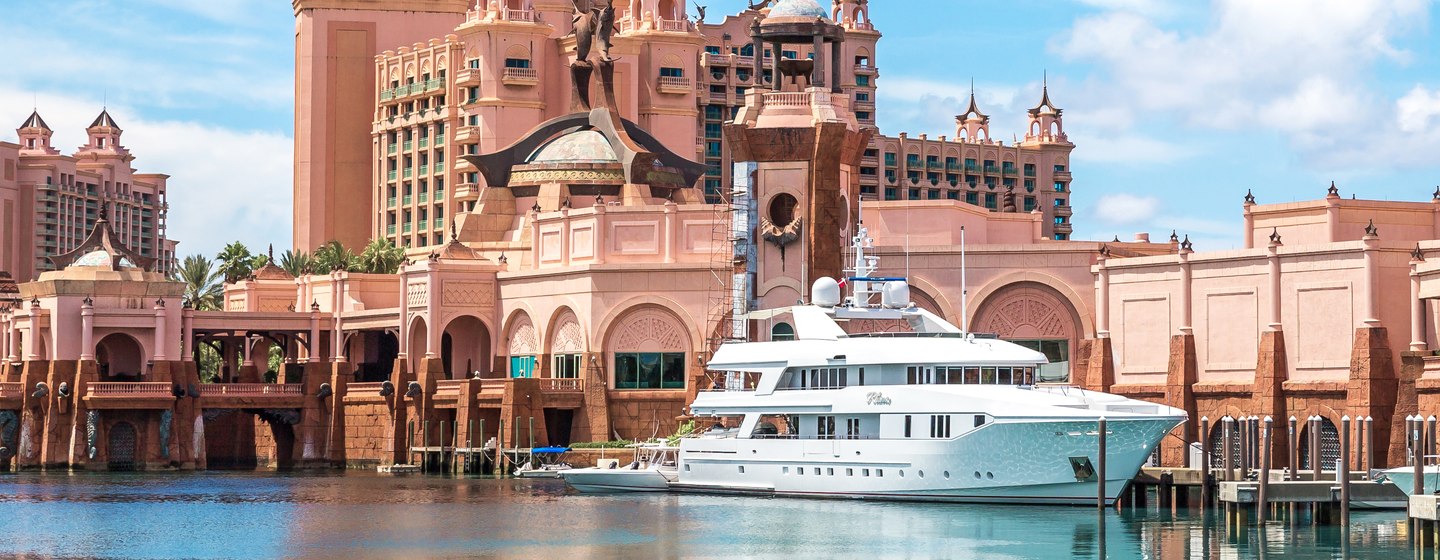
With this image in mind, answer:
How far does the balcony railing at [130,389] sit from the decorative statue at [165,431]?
3.38 feet

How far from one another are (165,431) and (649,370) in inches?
967

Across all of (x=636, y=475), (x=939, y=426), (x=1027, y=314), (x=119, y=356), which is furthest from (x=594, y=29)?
(x=939, y=426)

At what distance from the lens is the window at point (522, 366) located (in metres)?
115

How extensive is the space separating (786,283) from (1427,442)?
3408 cm

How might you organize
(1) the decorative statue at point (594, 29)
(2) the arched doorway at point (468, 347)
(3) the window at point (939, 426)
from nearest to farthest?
(3) the window at point (939, 426) < (2) the arched doorway at point (468, 347) < (1) the decorative statue at point (594, 29)

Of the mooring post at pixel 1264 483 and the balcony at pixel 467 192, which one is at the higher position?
the balcony at pixel 467 192

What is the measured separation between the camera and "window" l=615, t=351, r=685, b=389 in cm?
11012

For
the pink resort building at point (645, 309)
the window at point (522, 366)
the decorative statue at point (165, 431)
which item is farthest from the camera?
the decorative statue at point (165, 431)

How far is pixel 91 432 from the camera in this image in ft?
377

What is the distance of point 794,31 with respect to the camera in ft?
354

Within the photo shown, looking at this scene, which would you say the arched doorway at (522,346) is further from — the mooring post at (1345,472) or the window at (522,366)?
the mooring post at (1345,472)

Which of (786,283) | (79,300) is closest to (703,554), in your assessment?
(786,283)

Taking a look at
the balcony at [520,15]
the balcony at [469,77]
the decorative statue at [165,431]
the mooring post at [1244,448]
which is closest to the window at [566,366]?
the decorative statue at [165,431]

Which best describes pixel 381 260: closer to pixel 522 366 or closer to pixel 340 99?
pixel 340 99
